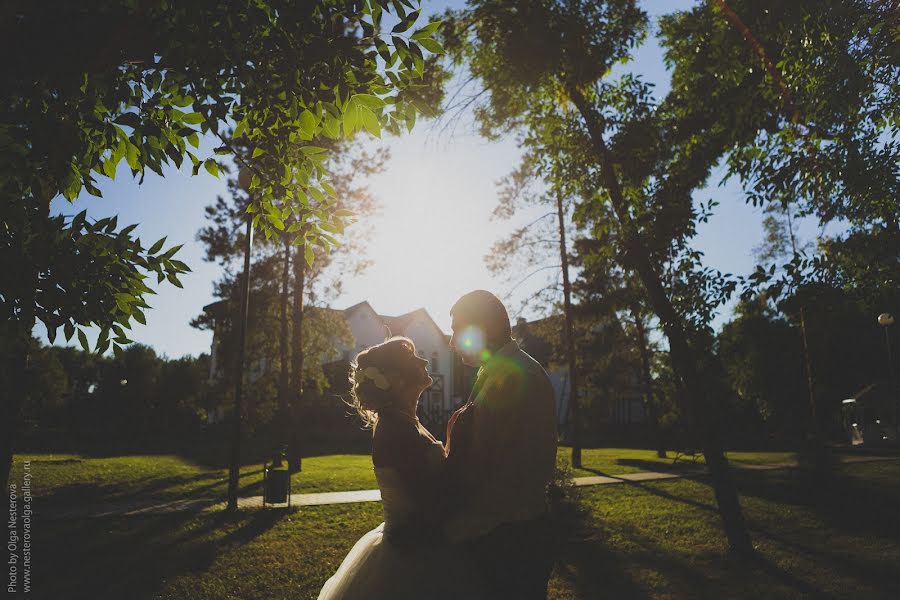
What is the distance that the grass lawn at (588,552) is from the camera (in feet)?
23.4

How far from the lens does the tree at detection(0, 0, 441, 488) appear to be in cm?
324

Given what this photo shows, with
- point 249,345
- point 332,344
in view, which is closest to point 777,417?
point 332,344

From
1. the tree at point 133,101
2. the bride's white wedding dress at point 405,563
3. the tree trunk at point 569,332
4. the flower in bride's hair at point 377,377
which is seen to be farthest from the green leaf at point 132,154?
the tree trunk at point 569,332

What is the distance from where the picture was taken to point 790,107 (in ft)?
20.9

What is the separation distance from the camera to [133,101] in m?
4.18

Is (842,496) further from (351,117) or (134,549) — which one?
(134,549)

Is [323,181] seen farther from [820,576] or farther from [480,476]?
[820,576]

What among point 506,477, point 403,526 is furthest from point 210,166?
point 506,477

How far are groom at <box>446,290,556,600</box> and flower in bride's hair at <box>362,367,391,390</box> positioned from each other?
602 mm

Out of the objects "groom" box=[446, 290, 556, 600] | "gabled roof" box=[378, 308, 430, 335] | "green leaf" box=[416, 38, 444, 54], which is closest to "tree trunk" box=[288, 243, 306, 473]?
"green leaf" box=[416, 38, 444, 54]

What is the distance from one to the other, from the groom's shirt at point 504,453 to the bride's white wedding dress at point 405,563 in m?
0.17

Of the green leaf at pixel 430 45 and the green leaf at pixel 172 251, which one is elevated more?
the green leaf at pixel 430 45

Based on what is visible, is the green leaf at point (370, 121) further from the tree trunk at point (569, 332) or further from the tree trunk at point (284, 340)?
the tree trunk at point (569, 332)

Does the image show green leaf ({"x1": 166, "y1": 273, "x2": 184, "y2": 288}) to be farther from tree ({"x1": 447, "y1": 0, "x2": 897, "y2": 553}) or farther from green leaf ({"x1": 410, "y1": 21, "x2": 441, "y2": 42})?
tree ({"x1": 447, "y1": 0, "x2": 897, "y2": 553})
